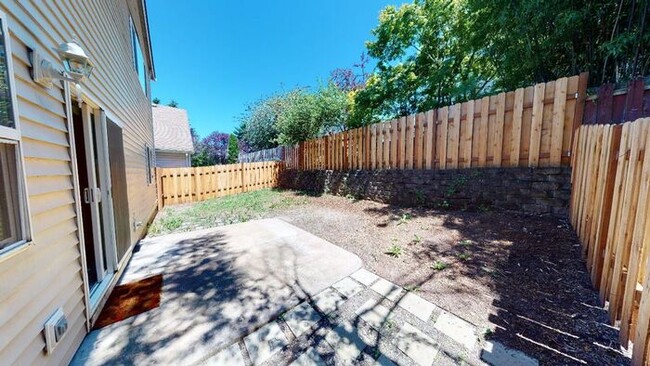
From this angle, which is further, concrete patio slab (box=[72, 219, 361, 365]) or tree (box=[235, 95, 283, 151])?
tree (box=[235, 95, 283, 151])

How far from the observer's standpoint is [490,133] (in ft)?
13.4

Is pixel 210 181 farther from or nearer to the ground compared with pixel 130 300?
farther from the ground

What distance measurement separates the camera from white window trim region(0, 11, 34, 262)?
3.87 ft

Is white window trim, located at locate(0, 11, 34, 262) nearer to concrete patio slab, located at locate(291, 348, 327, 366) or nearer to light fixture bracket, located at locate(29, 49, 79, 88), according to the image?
light fixture bracket, located at locate(29, 49, 79, 88)

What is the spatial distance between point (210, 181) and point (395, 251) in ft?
26.7

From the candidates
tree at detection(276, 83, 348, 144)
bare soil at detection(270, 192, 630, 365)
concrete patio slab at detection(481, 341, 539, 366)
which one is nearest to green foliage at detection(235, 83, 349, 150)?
tree at detection(276, 83, 348, 144)

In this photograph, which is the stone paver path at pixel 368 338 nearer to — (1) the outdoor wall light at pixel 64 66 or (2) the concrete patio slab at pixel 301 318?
(2) the concrete patio slab at pixel 301 318

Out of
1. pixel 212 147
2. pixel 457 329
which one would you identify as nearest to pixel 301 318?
pixel 457 329

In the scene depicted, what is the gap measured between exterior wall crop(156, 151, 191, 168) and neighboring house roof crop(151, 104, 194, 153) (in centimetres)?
A: 53

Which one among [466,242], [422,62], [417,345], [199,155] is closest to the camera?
[417,345]

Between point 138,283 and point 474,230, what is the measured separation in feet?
14.8

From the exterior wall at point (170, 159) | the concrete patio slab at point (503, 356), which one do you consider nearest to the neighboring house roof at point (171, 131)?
the exterior wall at point (170, 159)

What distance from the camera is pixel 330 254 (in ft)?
11.0

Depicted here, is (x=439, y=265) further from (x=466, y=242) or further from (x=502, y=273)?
(x=466, y=242)
